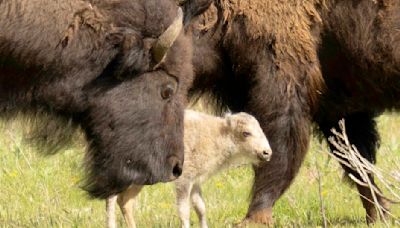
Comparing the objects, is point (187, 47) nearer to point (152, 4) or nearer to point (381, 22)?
point (152, 4)

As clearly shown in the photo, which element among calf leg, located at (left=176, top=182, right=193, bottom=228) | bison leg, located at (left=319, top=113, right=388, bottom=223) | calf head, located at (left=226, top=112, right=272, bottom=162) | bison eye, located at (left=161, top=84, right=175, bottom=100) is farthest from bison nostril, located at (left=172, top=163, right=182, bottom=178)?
bison leg, located at (left=319, top=113, right=388, bottom=223)

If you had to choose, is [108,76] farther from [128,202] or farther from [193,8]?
[128,202]

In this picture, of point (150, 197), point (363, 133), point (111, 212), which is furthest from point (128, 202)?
point (363, 133)

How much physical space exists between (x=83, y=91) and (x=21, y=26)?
521 millimetres

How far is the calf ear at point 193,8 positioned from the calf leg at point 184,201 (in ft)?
3.49

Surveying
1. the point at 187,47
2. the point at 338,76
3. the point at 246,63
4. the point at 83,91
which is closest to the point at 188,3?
the point at 187,47

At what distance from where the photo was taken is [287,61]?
846cm

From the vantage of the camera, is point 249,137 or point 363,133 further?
point 363,133

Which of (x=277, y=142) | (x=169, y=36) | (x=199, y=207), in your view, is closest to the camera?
(x=169, y=36)

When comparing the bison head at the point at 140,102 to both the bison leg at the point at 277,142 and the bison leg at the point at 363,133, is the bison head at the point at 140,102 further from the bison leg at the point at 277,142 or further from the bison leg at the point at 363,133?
the bison leg at the point at 363,133

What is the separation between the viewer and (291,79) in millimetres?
8477

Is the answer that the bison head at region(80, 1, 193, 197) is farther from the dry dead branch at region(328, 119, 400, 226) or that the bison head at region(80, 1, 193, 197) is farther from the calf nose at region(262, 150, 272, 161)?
the dry dead branch at region(328, 119, 400, 226)

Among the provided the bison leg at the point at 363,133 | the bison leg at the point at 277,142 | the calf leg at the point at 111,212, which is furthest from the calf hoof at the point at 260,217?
the bison leg at the point at 363,133

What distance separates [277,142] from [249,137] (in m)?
0.70
